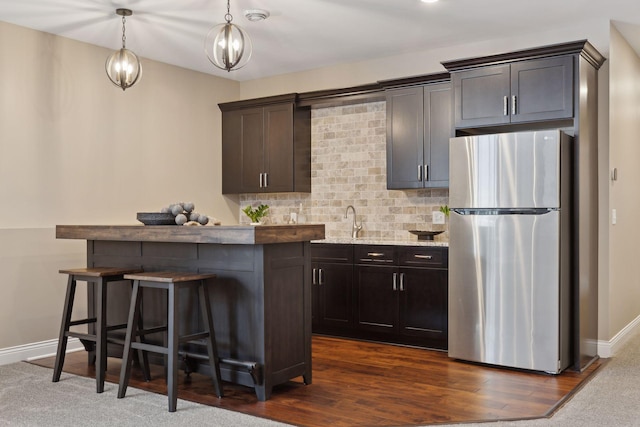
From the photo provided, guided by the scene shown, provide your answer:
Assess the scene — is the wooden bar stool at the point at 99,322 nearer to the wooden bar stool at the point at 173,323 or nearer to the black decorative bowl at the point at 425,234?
the wooden bar stool at the point at 173,323

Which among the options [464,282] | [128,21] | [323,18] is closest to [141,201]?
[128,21]

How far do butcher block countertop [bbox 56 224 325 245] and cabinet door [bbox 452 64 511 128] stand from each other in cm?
162

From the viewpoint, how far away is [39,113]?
198 inches

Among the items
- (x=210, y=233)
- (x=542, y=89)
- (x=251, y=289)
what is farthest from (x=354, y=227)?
(x=210, y=233)

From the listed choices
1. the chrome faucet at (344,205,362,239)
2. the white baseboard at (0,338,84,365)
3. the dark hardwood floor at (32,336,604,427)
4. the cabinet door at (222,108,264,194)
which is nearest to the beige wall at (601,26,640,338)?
the dark hardwood floor at (32,336,604,427)

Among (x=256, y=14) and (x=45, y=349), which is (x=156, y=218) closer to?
(x=256, y=14)

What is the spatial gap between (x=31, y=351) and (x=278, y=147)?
2.93m

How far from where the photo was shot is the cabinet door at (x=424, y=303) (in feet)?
16.5

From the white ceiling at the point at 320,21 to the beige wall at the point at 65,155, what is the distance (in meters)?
0.29

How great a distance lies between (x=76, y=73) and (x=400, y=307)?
3360 millimetres

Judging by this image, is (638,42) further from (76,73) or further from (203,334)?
(76,73)

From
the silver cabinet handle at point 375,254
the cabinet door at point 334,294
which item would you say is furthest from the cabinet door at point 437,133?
the cabinet door at point 334,294

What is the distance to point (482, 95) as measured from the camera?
473 cm

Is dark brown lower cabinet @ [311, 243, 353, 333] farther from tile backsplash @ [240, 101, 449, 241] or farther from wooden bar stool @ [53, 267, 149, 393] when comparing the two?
wooden bar stool @ [53, 267, 149, 393]
